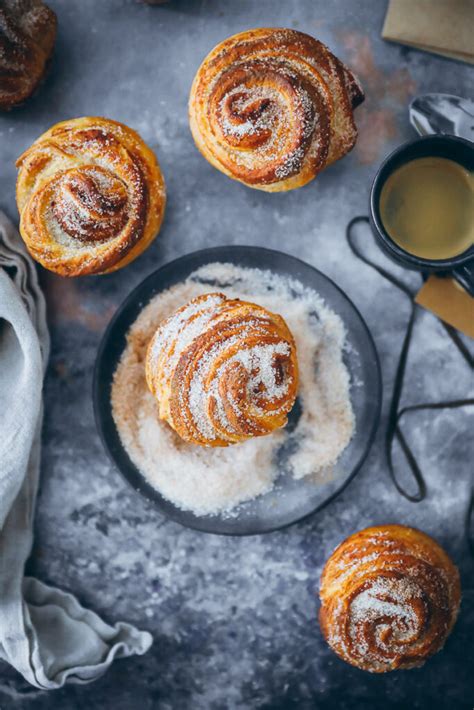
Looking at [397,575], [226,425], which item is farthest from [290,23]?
[397,575]

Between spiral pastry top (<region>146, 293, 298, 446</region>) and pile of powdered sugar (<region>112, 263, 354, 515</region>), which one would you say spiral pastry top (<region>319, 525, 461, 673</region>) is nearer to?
pile of powdered sugar (<region>112, 263, 354, 515</region>)

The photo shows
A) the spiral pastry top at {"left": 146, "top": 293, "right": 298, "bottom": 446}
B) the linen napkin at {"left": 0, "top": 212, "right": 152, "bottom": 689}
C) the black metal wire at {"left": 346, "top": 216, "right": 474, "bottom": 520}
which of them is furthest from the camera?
the black metal wire at {"left": 346, "top": 216, "right": 474, "bottom": 520}

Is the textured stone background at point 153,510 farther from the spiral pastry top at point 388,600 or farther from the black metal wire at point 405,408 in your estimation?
the spiral pastry top at point 388,600

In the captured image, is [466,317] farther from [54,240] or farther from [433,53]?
[54,240]

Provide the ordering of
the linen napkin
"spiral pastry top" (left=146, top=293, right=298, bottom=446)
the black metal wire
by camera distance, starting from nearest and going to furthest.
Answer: "spiral pastry top" (left=146, top=293, right=298, bottom=446) → the linen napkin → the black metal wire

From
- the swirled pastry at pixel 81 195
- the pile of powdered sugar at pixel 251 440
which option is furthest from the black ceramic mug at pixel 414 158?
the swirled pastry at pixel 81 195

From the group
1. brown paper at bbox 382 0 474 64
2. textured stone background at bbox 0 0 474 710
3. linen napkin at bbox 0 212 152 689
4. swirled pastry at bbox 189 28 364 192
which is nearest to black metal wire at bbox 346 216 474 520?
textured stone background at bbox 0 0 474 710
